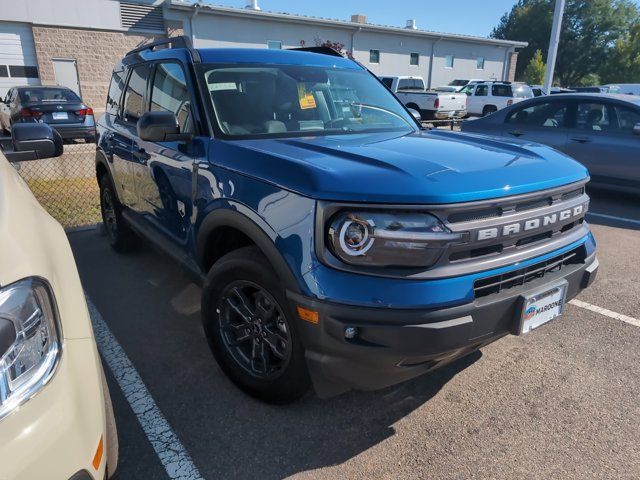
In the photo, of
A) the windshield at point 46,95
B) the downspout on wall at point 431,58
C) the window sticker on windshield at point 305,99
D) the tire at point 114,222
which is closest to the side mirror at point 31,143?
the window sticker on windshield at point 305,99

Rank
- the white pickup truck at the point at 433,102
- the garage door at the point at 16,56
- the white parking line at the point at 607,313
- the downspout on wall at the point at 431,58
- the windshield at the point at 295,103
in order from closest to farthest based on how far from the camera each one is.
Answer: the windshield at the point at 295,103
the white parking line at the point at 607,313
the white pickup truck at the point at 433,102
the garage door at the point at 16,56
the downspout on wall at the point at 431,58

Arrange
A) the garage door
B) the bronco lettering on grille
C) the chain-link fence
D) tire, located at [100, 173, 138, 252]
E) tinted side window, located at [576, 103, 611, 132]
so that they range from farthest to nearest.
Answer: the garage door
tinted side window, located at [576, 103, 611, 132]
the chain-link fence
tire, located at [100, 173, 138, 252]
the bronco lettering on grille

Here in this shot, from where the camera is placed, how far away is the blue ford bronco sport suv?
203 centimetres

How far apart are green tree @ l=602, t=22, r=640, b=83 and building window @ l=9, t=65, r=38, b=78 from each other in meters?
49.0

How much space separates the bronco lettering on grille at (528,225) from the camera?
2.14m

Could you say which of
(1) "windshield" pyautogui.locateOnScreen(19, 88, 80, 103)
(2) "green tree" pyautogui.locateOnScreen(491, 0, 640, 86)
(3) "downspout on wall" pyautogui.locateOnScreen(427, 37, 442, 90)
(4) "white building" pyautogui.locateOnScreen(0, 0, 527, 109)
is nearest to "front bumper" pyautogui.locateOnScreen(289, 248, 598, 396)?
(1) "windshield" pyautogui.locateOnScreen(19, 88, 80, 103)

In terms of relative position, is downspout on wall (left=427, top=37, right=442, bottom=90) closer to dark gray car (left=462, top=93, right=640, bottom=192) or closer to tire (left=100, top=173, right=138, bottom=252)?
dark gray car (left=462, top=93, right=640, bottom=192)

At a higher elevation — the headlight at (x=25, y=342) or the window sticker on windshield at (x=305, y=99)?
the window sticker on windshield at (x=305, y=99)

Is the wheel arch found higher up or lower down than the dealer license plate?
higher up

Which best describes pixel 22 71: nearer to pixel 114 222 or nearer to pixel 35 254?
pixel 114 222

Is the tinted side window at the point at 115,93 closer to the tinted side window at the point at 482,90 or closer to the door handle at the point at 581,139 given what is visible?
the door handle at the point at 581,139

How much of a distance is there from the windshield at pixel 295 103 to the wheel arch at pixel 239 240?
581mm

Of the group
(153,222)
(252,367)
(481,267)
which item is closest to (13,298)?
(252,367)

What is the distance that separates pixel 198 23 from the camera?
24438 millimetres
